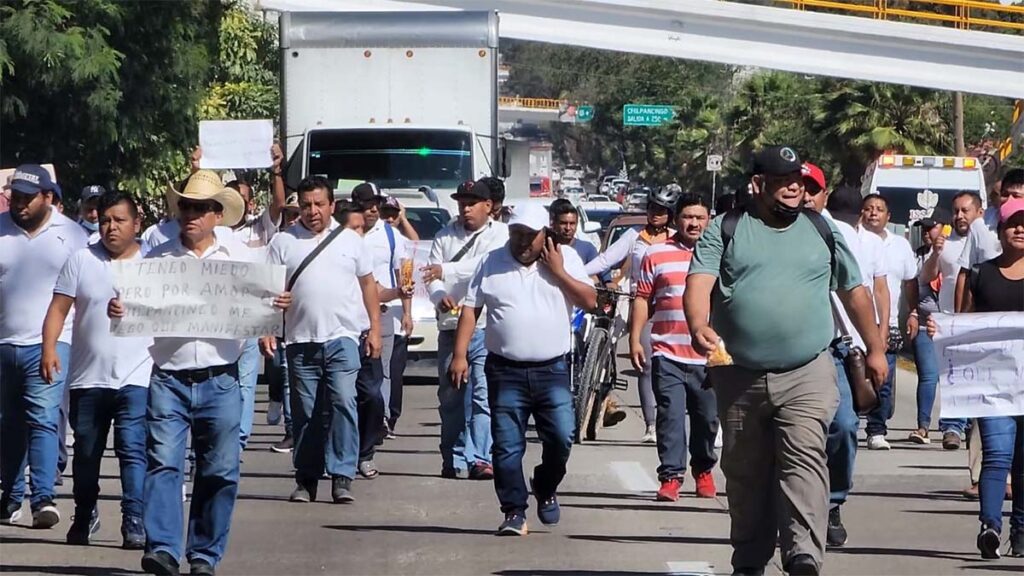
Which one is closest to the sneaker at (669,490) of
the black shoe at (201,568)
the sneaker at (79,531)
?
the sneaker at (79,531)

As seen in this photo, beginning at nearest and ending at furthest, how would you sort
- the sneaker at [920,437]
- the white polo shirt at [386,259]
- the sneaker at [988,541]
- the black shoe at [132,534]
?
the sneaker at [988,541] < the black shoe at [132,534] < the white polo shirt at [386,259] < the sneaker at [920,437]

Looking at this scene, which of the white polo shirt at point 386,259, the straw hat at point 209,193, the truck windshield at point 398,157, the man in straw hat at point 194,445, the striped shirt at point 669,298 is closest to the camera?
the man in straw hat at point 194,445

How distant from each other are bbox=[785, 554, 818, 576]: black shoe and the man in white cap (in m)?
2.38

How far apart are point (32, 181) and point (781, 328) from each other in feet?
14.5

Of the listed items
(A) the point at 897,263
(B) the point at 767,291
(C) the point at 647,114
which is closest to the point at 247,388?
(A) the point at 897,263

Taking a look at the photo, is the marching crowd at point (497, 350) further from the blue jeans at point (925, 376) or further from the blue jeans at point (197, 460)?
the blue jeans at point (925, 376)

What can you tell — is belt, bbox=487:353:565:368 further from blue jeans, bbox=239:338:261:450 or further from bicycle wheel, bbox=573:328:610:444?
bicycle wheel, bbox=573:328:610:444

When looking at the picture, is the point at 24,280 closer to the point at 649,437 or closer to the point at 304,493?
the point at 304,493

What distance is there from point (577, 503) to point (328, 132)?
1101cm

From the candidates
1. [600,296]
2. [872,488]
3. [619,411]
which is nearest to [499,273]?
[600,296]

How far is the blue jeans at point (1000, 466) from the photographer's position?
347 inches

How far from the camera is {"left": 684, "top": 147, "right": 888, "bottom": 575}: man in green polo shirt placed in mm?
7375

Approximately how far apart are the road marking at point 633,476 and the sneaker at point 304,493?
6.67 ft

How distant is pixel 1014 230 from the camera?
895cm
